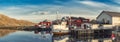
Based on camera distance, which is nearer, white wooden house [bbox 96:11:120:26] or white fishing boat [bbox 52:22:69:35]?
white fishing boat [bbox 52:22:69:35]

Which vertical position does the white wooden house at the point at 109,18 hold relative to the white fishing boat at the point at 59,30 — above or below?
above

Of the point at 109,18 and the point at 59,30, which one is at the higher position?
the point at 109,18

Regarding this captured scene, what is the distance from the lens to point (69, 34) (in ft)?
200

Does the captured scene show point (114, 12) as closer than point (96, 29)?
No

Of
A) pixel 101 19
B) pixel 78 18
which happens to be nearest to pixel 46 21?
pixel 78 18

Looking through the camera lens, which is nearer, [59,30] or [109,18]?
[59,30]

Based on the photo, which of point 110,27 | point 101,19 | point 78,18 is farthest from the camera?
point 78,18

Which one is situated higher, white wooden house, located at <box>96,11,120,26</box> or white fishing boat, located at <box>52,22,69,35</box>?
white wooden house, located at <box>96,11,120,26</box>

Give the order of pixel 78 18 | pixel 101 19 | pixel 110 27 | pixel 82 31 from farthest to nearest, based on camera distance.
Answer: pixel 78 18 < pixel 101 19 < pixel 110 27 < pixel 82 31

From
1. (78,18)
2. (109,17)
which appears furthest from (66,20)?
(109,17)

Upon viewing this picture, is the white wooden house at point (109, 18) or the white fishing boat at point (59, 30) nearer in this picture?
the white fishing boat at point (59, 30)

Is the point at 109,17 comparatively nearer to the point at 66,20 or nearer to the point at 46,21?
the point at 66,20

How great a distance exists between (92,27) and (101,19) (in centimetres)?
841

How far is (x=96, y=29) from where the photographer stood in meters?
60.5
